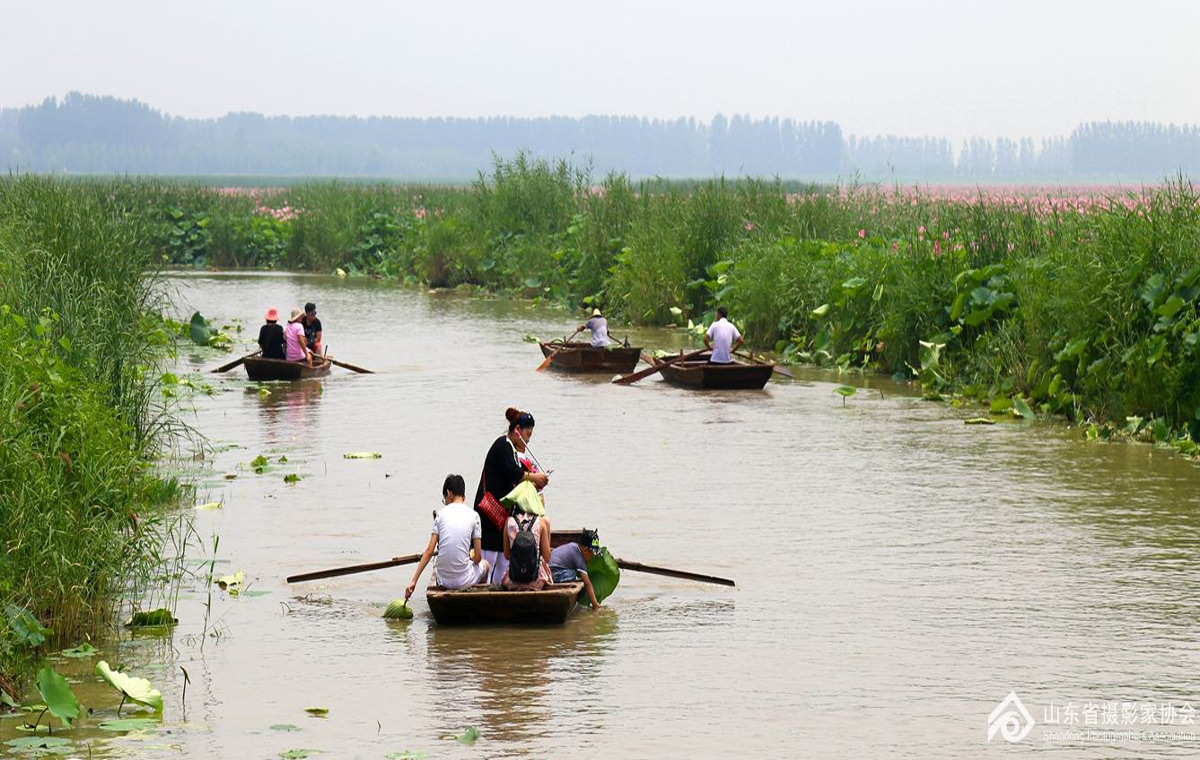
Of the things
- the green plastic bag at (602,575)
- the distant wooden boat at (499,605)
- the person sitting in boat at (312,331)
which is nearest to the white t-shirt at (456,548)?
the distant wooden boat at (499,605)

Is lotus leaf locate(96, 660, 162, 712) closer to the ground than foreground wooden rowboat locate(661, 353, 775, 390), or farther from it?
closer to the ground

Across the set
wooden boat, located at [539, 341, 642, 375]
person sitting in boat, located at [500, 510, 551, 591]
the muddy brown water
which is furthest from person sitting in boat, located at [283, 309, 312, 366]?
person sitting in boat, located at [500, 510, 551, 591]

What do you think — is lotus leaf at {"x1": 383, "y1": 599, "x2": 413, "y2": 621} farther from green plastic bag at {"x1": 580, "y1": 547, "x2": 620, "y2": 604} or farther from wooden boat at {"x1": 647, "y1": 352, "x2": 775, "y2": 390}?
wooden boat at {"x1": 647, "y1": 352, "x2": 775, "y2": 390}

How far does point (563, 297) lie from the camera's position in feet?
139

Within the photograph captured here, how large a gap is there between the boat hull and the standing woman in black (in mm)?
12857

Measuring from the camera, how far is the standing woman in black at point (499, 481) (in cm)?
1220

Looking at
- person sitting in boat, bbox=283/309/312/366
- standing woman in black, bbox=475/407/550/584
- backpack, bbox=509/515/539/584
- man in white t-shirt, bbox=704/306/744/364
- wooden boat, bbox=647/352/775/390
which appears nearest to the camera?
backpack, bbox=509/515/539/584

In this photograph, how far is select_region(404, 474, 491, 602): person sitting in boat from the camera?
11.7 m

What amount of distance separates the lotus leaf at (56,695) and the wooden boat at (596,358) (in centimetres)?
1832

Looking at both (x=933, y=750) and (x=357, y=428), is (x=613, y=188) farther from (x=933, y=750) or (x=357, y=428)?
(x=933, y=750)

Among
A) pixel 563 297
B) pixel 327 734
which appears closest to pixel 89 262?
pixel 327 734
